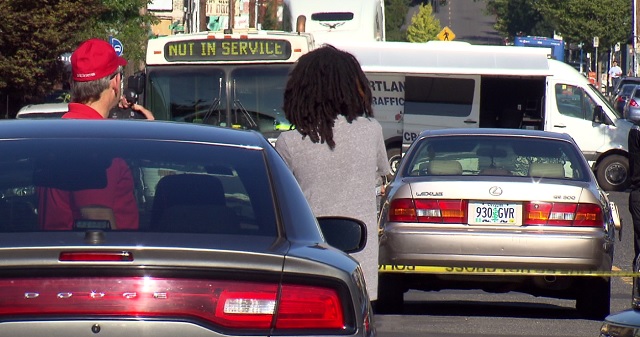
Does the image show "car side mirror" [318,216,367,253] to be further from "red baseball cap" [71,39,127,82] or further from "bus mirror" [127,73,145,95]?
"bus mirror" [127,73,145,95]

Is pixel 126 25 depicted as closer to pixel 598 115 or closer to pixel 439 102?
pixel 439 102

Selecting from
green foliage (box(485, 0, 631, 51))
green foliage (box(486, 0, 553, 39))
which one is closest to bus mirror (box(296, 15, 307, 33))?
green foliage (box(485, 0, 631, 51))

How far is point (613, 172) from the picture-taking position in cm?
2539

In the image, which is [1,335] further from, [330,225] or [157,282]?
[330,225]

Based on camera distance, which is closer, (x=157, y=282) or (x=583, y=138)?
(x=157, y=282)

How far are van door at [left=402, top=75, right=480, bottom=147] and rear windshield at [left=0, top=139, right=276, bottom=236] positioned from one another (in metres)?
21.2

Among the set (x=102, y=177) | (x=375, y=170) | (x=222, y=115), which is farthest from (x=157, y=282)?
(x=222, y=115)

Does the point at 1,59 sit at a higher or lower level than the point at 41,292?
lower

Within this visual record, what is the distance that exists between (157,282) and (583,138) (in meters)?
22.6

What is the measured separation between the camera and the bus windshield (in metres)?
15.5

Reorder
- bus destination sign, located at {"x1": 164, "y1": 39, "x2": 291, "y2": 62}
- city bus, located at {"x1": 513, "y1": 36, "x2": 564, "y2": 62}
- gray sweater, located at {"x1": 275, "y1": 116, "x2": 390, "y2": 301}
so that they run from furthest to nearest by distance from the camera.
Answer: city bus, located at {"x1": 513, "y1": 36, "x2": 564, "y2": 62}
bus destination sign, located at {"x1": 164, "y1": 39, "x2": 291, "y2": 62}
gray sweater, located at {"x1": 275, "y1": 116, "x2": 390, "y2": 301}

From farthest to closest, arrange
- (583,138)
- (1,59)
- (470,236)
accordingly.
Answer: (1,59) → (583,138) → (470,236)

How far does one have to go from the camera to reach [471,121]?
25.9m

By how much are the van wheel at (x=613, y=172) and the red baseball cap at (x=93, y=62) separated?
2026cm
